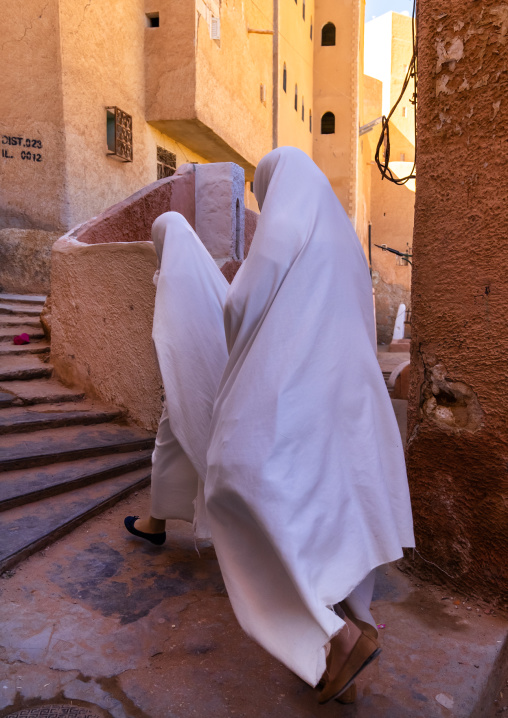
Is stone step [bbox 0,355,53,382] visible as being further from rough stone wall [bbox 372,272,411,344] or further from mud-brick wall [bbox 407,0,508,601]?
rough stone wall [bbox 372,272,411,344]

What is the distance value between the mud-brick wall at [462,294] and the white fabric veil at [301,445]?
0.56 m

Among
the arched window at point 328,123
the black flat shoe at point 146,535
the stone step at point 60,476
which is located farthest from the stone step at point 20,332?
the arched window at point 328,123

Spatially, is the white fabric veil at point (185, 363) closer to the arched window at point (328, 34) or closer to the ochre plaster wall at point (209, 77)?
the ochre plaster wall at point (209, 77)

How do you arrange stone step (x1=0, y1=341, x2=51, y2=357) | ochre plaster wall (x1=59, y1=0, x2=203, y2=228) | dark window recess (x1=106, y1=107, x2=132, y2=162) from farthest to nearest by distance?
1. dark window recess (x1=106, y1=107, x2=132, y2=162)
2. ochre plaster wall (x1=59, y1=0, x2=203, y2=228)
3. stone step (x1=0, y1=341, x2=51, y2=357)

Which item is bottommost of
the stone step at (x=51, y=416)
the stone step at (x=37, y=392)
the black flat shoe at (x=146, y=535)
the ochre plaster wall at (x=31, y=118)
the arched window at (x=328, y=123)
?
the black flat shoe at (x=146, y=535)

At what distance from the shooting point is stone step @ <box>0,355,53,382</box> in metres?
4.65

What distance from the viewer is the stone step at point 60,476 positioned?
3.17 metres

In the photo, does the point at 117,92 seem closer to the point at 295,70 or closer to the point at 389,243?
the point at 295,70

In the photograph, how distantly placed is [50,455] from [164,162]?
9226 millimetres

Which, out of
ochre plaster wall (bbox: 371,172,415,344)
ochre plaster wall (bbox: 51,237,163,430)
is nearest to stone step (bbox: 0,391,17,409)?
ochre plaster wall (bbox: 51,237,163,430)

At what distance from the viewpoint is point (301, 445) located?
182 cm

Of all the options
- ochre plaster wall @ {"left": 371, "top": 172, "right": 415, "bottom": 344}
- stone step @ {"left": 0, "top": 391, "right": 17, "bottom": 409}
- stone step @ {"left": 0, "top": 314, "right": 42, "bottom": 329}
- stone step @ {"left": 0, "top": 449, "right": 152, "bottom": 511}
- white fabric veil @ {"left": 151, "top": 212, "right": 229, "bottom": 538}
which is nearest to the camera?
white fabric veil @ {"left": 151, "top": 212, "right": 229, "bottom": 538}

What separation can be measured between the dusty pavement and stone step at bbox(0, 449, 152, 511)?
1.52 ft

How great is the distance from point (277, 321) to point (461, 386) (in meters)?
0.97
